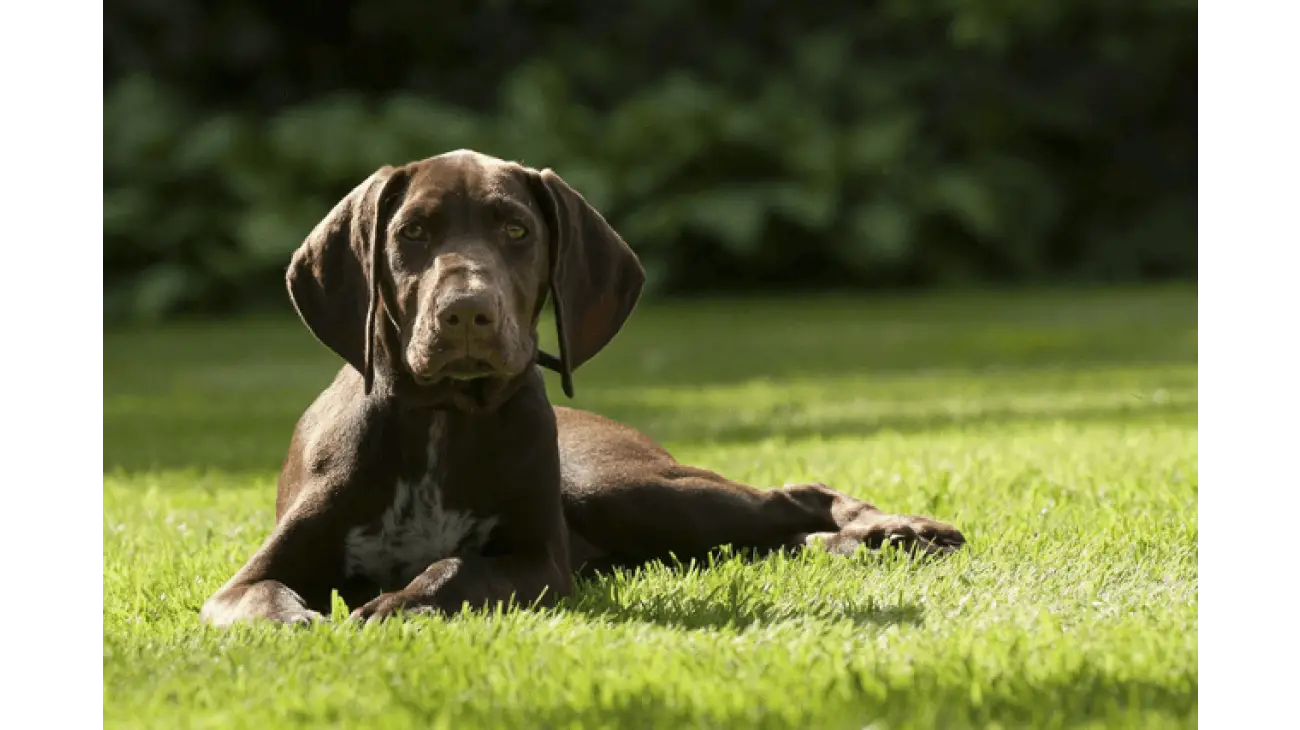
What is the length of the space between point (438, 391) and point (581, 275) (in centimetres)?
55

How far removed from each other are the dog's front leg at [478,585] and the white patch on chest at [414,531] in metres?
0.16

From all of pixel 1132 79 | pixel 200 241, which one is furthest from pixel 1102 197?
pixel 200 241

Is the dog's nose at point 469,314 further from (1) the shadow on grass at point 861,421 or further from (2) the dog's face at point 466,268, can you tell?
(1) the shadow on grass at point 861,421

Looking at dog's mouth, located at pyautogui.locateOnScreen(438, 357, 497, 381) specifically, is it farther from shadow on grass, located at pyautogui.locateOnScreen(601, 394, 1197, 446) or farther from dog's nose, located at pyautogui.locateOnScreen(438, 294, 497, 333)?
shadow on grass, located at pyautogui.locateOnScreen(601, 394, 1197, 446)

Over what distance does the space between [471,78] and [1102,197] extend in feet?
28.3

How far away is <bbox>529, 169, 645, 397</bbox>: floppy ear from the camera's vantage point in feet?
Result: 15.0

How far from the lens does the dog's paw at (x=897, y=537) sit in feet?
16.1

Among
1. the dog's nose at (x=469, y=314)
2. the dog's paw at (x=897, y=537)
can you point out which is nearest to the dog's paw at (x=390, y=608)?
the dog's nose at (x=469, y=314)

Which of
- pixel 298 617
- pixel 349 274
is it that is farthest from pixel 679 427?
pixel 298 617

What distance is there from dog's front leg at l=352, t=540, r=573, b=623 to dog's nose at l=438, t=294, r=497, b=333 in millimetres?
624

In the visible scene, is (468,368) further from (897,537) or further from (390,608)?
(897,537)

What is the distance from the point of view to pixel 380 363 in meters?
4.50

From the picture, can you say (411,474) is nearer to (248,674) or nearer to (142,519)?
(248,674)

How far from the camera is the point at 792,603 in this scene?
13.7ft
